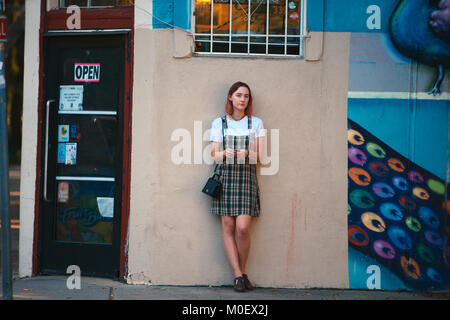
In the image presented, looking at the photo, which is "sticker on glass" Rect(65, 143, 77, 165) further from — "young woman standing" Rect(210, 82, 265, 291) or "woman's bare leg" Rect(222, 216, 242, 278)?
"woman's bare leg" Rect(222, 216, 242, 278)

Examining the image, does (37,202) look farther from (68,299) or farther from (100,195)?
(68,299)

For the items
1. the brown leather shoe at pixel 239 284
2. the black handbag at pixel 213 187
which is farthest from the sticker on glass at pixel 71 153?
the brown leather shoe at pixel 239 284

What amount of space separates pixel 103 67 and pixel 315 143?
98.9 inches

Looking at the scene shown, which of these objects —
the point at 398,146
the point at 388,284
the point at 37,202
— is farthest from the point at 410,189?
the point at 37,202

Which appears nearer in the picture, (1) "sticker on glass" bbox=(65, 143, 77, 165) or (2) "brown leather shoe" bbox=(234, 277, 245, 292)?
(2) "brown leather shoe" bbox=(234, 277, 245, 292)

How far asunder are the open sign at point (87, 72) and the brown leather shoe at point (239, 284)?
2700mm

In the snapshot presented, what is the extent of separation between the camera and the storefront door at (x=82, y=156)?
576 centimetres

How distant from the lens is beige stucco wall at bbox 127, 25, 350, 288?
5.50 meters

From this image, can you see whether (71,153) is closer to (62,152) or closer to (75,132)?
(62,152)

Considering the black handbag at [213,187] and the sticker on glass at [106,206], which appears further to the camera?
the sticker on glass at [106,206]

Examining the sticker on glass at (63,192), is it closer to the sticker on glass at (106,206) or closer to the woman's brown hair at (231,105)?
the sticker on glass at (106,206)

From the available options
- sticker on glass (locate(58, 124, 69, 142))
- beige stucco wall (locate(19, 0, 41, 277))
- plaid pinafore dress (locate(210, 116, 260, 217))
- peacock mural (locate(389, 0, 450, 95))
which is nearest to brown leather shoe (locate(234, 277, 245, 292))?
plaid pinafore dress (locate(210, 116, 260, 217))

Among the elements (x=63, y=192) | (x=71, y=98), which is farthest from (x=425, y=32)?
(x=63, y=192)

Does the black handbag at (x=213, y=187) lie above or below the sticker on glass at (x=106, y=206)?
above
